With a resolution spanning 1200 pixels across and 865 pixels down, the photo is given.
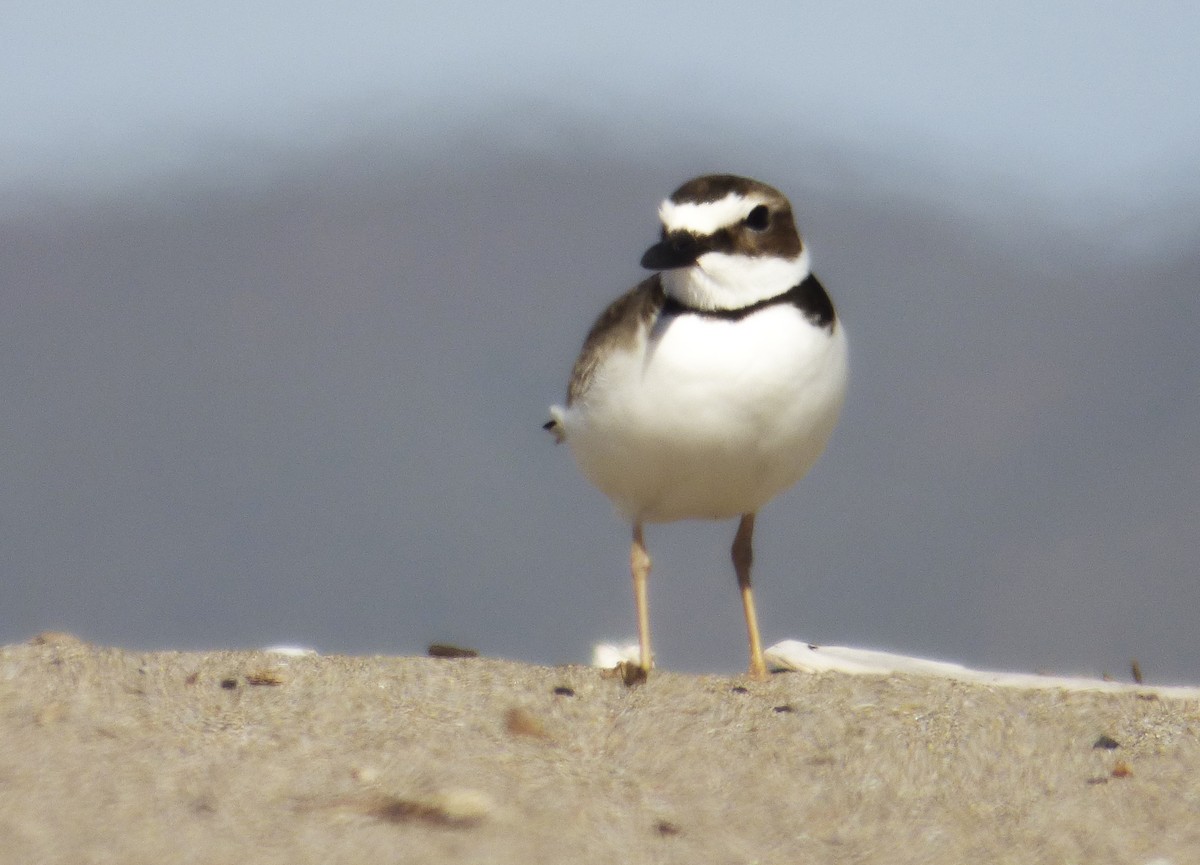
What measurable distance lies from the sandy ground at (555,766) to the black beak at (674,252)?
58.1 inches

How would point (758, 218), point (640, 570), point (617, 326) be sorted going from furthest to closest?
point (640, 570), point (617, 326), point (758, 218)

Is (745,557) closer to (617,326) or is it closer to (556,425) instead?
(556,425)

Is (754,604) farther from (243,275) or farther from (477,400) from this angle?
(243,275)

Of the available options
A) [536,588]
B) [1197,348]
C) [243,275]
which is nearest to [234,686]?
[536,588]

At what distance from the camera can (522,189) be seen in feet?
232

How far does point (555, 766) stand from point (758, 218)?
2167 millimetres

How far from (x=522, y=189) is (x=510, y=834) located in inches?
2629

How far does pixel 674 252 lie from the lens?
20.2 feet

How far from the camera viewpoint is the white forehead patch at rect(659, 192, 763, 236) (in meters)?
6.17

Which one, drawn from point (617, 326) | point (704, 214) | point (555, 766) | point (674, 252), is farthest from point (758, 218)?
point (555, 766)

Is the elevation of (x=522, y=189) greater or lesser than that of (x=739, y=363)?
greater

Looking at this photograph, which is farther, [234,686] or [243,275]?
[243,275]

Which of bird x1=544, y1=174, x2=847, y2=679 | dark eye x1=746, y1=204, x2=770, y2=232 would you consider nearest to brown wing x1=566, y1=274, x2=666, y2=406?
bird x1=544, y1=174, x2=847, y2=679

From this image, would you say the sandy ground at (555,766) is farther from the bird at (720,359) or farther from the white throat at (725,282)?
the white throat at (725,282)
